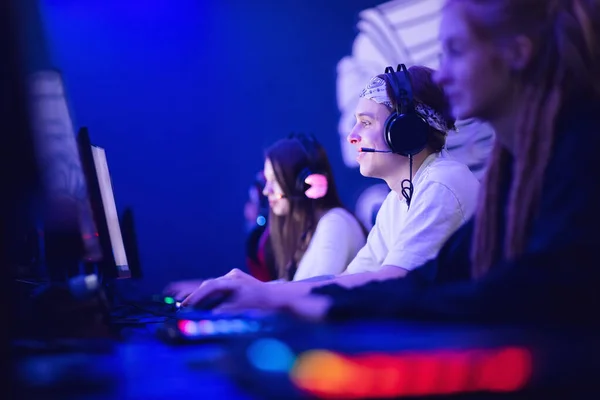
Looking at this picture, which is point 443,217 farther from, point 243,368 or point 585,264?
point 243,368

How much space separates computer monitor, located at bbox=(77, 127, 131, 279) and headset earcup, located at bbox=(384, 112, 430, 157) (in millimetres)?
726

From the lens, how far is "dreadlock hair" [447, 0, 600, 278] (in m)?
0.85

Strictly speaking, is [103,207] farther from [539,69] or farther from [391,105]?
[539,69]

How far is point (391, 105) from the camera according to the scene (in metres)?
1.81

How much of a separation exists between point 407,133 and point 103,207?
766 mm

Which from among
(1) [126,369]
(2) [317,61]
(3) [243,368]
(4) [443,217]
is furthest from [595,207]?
(2) [317,61]

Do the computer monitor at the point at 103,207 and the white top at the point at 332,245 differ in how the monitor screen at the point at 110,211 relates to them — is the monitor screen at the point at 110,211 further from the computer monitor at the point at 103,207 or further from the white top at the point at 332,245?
the white top at the point at 332,245

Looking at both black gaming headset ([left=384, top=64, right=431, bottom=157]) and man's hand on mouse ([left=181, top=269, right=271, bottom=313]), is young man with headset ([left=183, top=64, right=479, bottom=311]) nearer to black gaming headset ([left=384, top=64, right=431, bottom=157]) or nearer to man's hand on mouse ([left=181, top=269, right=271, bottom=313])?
black gaming headset ([left=384, top=64, right=431, bottom=157])

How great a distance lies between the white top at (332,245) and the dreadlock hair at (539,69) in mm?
1477

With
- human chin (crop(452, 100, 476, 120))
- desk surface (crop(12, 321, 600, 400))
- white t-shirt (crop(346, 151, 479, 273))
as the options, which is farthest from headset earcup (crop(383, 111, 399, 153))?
desk surface (crop(12, 321, 600, 400))

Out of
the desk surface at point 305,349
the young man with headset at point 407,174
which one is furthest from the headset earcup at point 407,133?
the desk surface at point 305,349

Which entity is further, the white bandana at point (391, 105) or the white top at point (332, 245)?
the white top at point (332, 245)

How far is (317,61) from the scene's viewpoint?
143 inches

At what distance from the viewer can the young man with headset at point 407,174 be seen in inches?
59.6
